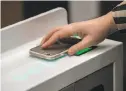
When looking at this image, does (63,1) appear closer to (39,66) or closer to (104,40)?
(104,40)

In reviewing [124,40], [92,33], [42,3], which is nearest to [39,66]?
[92,33]

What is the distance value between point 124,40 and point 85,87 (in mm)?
230

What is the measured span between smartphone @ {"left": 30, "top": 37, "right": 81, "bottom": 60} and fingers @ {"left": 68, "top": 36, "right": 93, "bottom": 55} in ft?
0.05

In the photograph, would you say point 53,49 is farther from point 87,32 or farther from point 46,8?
point 46,8

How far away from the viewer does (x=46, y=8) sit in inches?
48.2

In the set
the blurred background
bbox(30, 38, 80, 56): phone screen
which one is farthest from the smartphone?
the blurred background

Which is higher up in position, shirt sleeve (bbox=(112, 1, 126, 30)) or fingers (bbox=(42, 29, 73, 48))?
shirt sleeve (bbox=(112, 1, 126, 30))

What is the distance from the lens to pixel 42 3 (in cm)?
121

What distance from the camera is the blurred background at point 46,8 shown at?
1.17 metres

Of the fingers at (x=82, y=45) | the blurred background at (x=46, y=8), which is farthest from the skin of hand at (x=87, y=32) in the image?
the blurred background at (x=46, y=8)

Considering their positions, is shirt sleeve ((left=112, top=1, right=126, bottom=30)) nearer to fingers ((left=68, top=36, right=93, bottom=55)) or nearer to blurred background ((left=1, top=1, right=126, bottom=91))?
fingers ((left=68, top=36, right=93, bottom=55))

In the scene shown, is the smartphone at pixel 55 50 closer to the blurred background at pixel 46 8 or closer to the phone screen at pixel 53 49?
the phone screen at pixel 53 49

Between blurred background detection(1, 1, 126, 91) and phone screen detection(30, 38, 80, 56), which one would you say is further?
blurred background detection(1, 1, 126, 91)

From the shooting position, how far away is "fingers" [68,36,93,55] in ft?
2.38
